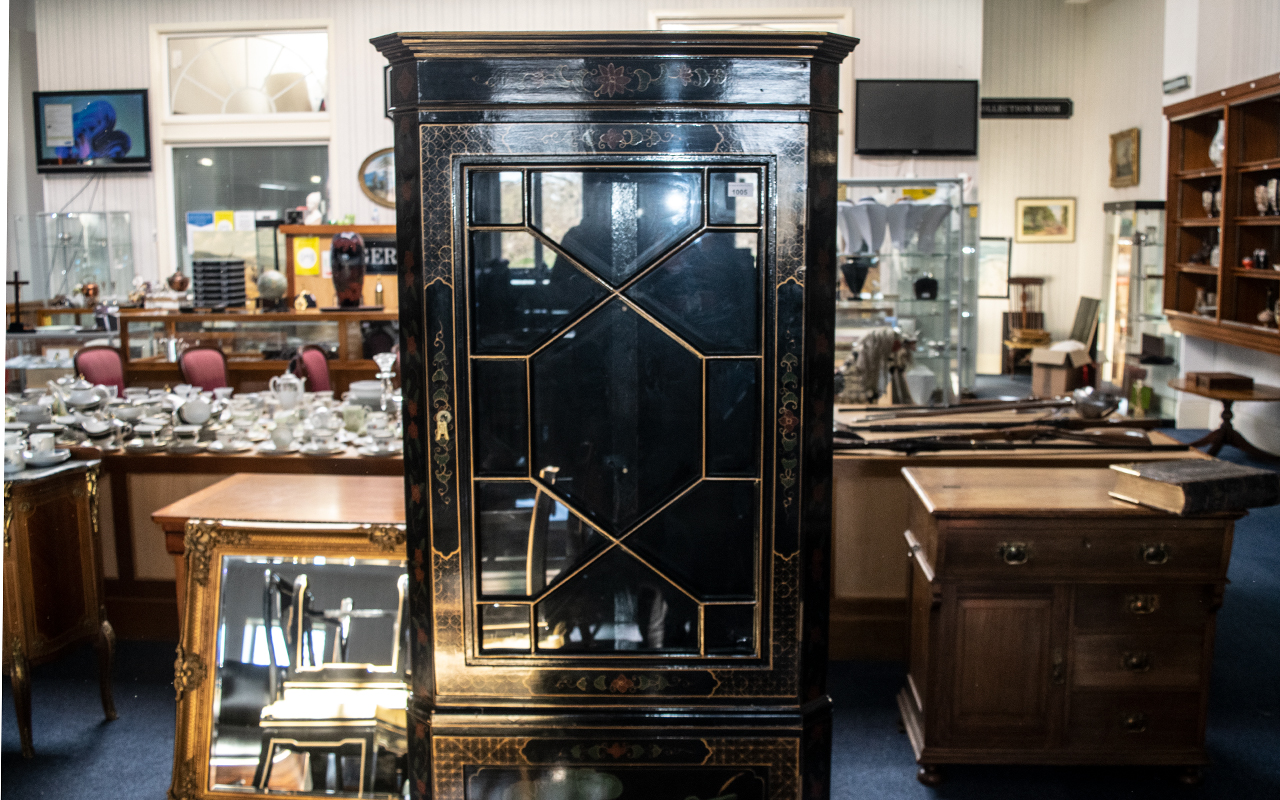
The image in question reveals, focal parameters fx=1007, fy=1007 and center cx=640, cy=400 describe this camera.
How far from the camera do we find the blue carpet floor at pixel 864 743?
2740 millimetres

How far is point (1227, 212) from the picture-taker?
7.07 meters

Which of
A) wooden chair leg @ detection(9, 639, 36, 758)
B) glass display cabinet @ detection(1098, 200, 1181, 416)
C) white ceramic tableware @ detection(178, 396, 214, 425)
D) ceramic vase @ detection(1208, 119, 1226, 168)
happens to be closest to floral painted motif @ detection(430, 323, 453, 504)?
wooden chair leg @ detection(9, 639, 36, 758)

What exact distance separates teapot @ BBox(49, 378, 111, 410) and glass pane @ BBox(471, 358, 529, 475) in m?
2.79

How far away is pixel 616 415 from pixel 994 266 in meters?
10.5

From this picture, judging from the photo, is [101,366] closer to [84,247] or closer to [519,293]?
[84,247]

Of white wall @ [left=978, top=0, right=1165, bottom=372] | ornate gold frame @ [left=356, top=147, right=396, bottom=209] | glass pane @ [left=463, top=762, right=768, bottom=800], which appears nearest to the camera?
glass pane @ [left=463, top=762, right=768, bottom=800]

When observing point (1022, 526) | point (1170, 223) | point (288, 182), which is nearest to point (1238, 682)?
point (1022, 526)

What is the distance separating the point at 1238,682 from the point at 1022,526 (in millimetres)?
1457

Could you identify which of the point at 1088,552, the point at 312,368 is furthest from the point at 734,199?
the point at 312,368

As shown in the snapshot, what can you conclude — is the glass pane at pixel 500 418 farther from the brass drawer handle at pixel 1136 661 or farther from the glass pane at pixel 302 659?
the brass drawer handle at pixel 1136 661

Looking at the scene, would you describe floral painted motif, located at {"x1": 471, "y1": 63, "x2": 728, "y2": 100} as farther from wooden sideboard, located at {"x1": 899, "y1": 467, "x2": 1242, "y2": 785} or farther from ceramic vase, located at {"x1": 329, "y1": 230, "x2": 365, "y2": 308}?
ceramic vase, located at {"x1": 329, "y1": 230, "x2": 365, "y2": 308}

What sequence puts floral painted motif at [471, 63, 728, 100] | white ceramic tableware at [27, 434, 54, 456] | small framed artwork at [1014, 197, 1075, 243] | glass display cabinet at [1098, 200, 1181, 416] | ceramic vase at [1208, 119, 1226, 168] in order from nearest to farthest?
floral painted motif at [471, 63, 728, 100] < white ceramic tableware at [27, 434, 54, 456] < ceramic vase at [1208, 119, 1226, 168] < glass display cabinet at [1098, 200, 1181, 416] < small framed artwork at [1014, 197, 1075, 243]

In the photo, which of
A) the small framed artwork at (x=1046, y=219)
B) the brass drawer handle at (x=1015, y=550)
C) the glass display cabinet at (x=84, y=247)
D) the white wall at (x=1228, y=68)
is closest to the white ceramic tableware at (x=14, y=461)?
the brass drawer handle at (x=1015, y=550)

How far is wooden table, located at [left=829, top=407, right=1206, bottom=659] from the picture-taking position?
3.41 metres
